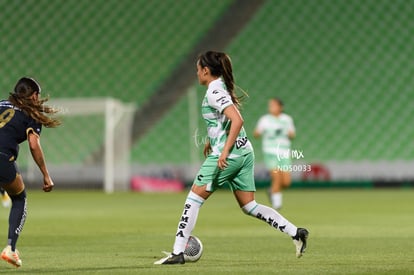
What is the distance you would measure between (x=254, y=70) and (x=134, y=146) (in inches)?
173

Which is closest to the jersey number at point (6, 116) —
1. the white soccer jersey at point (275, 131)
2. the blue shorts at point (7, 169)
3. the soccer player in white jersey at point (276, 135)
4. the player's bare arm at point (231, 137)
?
the blue shorts at point (7, 169)

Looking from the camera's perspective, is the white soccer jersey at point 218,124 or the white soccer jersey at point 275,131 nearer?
the white soccer jersey at point 218,124

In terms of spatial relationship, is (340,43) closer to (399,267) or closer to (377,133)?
(377,133)

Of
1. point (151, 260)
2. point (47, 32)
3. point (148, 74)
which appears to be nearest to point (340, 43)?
point (148, 74)

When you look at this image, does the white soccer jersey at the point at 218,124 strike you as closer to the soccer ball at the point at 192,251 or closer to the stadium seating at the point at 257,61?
the soccer ball at the point at 192,251

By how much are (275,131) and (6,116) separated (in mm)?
10807

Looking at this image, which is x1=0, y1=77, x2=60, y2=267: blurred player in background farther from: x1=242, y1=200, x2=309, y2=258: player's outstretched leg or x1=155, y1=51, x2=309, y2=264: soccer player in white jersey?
x1=242, y1=200, x2=309, y2=258: player's outstretched leg

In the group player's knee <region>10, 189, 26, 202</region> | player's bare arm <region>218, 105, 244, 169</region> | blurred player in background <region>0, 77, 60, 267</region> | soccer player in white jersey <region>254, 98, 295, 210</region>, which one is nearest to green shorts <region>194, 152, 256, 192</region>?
player's bare arm <region>218, 105, 244, 169</region>

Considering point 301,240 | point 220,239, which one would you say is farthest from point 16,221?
point 220,239

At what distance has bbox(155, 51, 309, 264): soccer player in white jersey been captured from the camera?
7754 mm

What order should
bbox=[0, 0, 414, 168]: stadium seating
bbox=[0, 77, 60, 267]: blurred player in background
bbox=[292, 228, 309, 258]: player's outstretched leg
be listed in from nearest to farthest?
bbox=[0, 77, 60, 267]: blurred player in background → bbox=[292, 228, 309, 258]: player's outstretched leg → bbox=[0, 0, 414, 168]: stadium seating

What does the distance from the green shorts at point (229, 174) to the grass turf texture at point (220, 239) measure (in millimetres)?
671

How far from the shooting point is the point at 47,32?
1166 inches

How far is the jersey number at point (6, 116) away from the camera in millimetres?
7598
